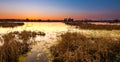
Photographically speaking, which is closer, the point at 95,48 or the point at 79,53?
the point at 79,53

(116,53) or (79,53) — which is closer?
(79,53)

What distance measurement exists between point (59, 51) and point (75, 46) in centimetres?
172

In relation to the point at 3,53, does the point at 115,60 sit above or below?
below

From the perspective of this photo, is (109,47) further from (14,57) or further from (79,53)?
(14,57)

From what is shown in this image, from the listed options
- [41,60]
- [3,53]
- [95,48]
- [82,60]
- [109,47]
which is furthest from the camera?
[109,47]

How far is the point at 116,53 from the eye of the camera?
11.8 metres

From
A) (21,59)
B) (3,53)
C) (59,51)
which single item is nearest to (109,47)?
(59,51)

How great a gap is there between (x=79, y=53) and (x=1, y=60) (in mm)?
3831

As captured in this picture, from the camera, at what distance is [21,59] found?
11.0 meters

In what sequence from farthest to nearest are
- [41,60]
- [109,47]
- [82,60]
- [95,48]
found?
[109,47] → [95,48] → [41,60] → [82,60]

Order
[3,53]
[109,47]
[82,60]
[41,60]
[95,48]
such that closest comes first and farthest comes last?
1. [82,60]
2. [3,53]
3. [41,60]
4. [95,48]
5. [109,47]

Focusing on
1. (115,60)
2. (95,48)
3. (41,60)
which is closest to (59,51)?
(41,60)

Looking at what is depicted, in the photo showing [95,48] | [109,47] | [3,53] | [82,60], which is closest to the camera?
[82,60]

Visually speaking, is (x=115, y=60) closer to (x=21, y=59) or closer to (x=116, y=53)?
(x=116, y=53)
